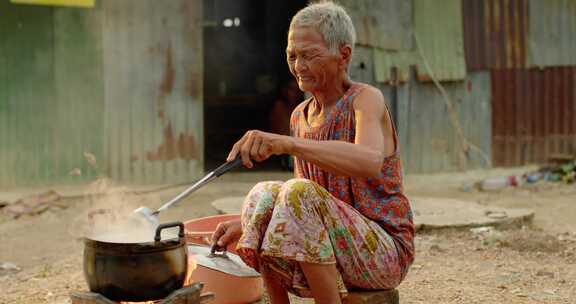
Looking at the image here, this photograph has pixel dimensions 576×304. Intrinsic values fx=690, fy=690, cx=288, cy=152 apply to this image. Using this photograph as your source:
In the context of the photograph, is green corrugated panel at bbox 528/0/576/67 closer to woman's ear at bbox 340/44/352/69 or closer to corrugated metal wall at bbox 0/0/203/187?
corrugated metal wall at bbox 0/0/203/187

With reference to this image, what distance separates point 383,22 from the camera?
8.75 metres

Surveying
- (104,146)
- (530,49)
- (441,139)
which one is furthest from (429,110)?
(104,146)

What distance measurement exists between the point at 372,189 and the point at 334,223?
1.07 feet

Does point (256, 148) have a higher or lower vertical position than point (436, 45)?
lower

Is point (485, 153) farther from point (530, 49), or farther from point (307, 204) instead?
point (307, 204)

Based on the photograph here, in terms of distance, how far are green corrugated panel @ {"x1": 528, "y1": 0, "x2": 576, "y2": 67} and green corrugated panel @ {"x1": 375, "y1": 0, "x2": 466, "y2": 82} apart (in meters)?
1.06

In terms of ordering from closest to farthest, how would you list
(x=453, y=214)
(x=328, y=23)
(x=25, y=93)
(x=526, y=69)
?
1. (x=328, y=23)
2. (x=453, y=214)
3. (x=25, y=93)
4. (x=526, y=69)

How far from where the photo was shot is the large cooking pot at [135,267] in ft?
8.97

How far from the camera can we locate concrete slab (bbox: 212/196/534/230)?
18.5 ft

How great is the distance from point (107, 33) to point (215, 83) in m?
4.73

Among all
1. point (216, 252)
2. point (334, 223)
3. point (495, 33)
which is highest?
point (495, 33)

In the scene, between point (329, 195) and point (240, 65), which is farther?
point (240, 65)

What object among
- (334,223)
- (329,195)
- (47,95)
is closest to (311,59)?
(329,195)

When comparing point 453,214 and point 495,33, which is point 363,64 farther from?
point 453,214
